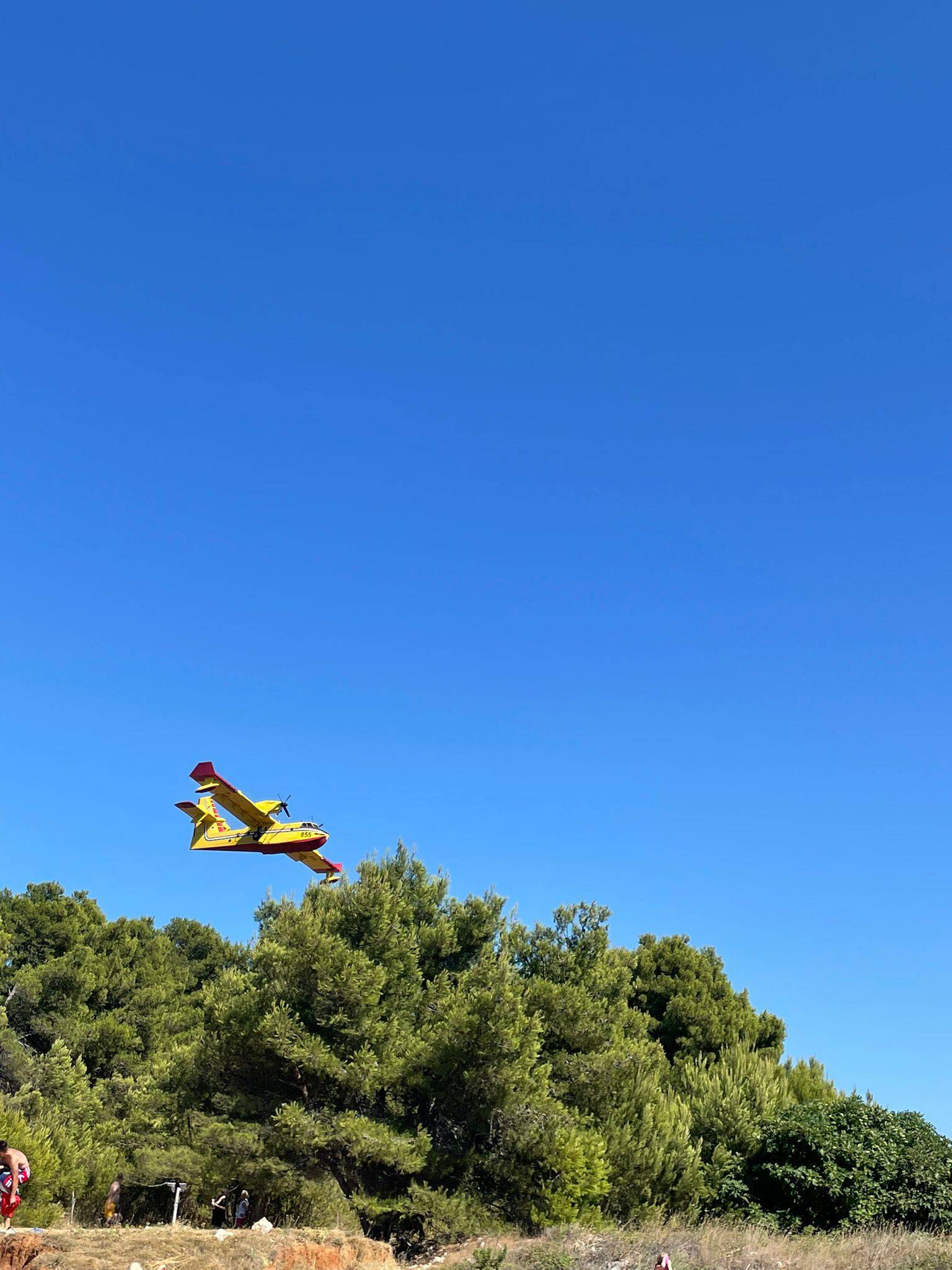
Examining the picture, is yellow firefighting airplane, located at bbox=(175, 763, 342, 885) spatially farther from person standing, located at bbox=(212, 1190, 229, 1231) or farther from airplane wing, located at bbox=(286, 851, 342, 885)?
person standing, located at bbox=(212, 1190, 229, 1231)

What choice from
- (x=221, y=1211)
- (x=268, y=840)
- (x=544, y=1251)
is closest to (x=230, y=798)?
(x=268, y=840)

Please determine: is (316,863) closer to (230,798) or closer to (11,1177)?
(230,798)

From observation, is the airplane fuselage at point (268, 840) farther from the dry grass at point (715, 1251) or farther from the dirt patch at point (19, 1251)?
the dirt patch at point (19, 1251)

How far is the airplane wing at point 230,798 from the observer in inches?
1545

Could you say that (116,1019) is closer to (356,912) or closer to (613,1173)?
(356,912)

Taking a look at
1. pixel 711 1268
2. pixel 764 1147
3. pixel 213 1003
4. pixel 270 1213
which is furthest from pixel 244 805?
pixel 711 1268

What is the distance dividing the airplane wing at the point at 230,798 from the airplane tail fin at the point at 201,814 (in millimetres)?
4149

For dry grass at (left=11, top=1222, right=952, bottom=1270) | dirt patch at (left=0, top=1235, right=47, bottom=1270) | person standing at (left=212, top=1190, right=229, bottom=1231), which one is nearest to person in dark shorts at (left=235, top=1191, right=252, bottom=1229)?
person standing at (left=212, top=1190, right=229, bottom=1231)

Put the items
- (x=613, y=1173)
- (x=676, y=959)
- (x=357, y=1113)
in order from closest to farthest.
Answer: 1. (x=357, y=1113)
2. (x=613, y=1173)
3. (x=676, y=959)

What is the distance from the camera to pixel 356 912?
90.6 feet

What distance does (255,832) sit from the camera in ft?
138

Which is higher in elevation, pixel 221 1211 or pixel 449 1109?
pixel 449 1109

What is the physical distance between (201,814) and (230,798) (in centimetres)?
713

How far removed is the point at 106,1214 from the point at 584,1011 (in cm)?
1291
